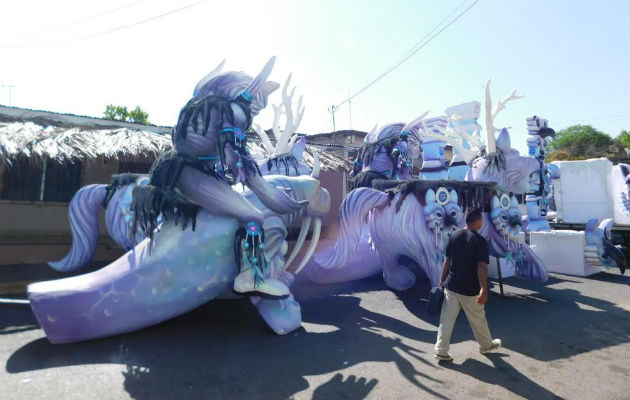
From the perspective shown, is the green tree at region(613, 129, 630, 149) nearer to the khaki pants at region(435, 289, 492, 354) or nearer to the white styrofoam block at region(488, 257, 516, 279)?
the white styrofoam block at region(488, 257, 516, 279)

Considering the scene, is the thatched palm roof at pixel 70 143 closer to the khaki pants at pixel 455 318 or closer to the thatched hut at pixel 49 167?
the thatched hut at pixel 49 167

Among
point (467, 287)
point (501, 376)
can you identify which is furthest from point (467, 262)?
point (501, 376)

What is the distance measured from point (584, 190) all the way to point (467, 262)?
9791mm

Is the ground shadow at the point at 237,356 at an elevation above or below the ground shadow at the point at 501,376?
above

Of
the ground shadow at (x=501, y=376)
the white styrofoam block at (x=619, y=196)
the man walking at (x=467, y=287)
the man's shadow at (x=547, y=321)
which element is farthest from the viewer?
the white styrofoam block at (x=619, y=196)

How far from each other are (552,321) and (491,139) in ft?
9.47

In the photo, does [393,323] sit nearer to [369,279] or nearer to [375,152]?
[369,279]

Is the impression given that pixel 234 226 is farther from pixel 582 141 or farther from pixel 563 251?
pixel 582 141

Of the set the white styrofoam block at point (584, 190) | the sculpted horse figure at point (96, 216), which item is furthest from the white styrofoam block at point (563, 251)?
the sculpted horse figure at point (96, 216)

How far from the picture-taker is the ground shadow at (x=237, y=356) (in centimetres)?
243

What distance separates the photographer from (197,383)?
246cm

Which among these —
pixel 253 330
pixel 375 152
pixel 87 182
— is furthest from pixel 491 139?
pixel 87 182

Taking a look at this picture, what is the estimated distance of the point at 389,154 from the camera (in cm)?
619

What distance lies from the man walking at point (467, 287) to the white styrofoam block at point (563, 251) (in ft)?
17.2
